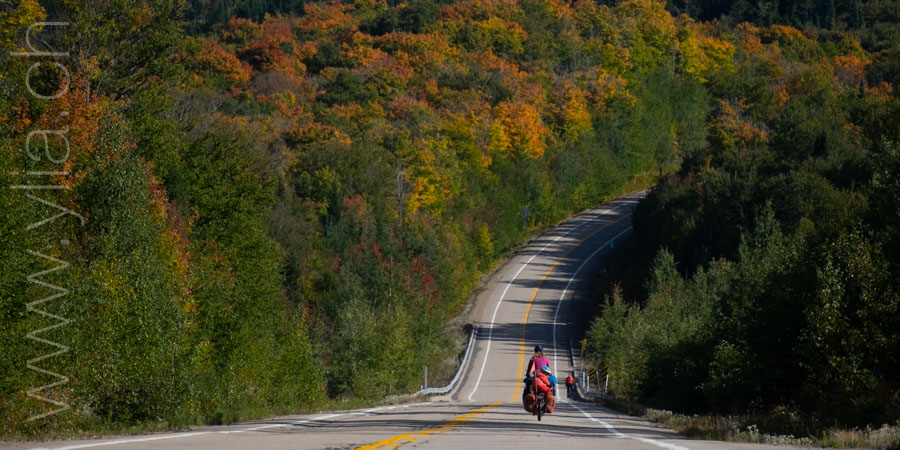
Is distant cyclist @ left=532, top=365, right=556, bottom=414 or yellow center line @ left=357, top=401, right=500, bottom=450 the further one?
distant cyclist @ left=532, top=365, right=556, bottom=414

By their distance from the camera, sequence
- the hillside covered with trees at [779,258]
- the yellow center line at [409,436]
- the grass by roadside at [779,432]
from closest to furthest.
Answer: the yellow center line at [409,436], the grass by roadside at [779,432], the hillside covered with trees at [779,258]

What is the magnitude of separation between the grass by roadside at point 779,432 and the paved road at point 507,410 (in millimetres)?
794

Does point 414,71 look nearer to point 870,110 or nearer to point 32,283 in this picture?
point 870,110

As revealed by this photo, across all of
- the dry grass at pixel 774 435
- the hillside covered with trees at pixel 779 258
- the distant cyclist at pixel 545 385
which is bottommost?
the dry grass at pixel 774 435

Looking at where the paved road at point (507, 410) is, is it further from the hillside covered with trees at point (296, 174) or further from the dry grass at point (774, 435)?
the hillside covered with trees at point (296, 174)

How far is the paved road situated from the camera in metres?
16.0

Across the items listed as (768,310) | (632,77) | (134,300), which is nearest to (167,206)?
(134,300)

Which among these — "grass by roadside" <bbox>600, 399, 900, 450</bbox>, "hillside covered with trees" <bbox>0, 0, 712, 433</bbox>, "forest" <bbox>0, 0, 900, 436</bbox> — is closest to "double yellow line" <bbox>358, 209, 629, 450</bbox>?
"grass by roadside" <bbox>600, 399, 900, 450</bbox>

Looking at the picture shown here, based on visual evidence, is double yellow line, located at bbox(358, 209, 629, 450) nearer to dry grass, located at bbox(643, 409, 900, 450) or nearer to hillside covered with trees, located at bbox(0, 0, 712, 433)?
dry grass, located at bbox(643, 409, 900, 450)

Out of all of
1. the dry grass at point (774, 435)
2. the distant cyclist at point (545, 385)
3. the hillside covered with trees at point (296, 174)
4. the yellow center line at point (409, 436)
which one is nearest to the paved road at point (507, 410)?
the yellow center line at point (409, 436)

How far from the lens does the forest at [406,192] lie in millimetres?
27000

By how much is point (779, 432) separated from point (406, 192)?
83111 mm

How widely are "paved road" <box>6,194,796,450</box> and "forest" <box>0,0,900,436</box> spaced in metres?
3.40

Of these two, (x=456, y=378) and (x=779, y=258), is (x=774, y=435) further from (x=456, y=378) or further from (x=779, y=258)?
(x=456, y=378)
